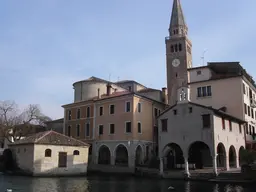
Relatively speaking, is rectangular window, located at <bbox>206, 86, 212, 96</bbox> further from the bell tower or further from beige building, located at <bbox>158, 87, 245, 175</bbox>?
the bell tower

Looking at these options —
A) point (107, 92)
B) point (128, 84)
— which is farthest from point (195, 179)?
point (128, 84)

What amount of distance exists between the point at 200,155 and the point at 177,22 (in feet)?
115

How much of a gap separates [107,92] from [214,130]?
72.7ft

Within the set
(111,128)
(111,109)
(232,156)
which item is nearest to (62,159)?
(111,128)

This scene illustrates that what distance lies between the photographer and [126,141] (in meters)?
40.1

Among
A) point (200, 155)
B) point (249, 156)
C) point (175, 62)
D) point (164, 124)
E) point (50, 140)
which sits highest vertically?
point (175, 62)

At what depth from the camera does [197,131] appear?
98.8 ft

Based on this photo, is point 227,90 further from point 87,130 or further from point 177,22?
point 177,22

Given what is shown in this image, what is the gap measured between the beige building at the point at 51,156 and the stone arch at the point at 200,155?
42.5 ft

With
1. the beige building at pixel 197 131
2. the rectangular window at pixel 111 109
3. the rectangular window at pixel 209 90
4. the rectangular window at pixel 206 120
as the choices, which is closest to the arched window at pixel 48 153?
the rectangular window at pixel 111 109

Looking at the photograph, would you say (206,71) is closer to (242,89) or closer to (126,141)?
(242,89)

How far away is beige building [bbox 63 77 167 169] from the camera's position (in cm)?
4038

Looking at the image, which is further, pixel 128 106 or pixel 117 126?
pixel 117 126

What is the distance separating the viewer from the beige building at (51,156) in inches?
1312
